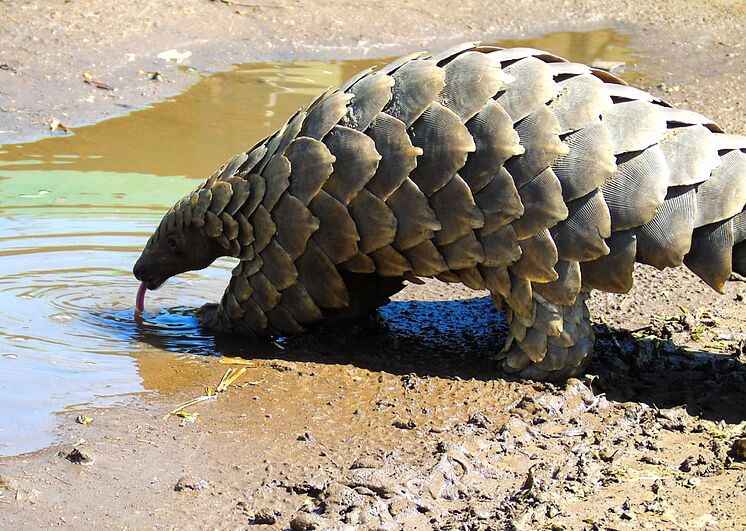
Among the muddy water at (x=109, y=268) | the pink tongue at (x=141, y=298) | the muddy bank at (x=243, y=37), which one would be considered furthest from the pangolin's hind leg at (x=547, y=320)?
the muddy bank at (x=243, y=37)

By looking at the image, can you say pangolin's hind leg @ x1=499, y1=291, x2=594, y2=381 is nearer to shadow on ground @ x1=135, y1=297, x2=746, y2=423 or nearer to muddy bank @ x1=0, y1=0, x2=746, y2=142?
shadow on ground @ x1=135, y1=297, x2=746, y2=423

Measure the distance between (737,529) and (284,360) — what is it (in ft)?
8.73

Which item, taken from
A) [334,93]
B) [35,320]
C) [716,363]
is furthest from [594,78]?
[35,320]

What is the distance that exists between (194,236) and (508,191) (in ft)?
6.62

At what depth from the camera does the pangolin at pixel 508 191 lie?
4.89 meters

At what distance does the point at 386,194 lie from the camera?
16.9 feet

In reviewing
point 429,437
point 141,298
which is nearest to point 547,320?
point 429,437

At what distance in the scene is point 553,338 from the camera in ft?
17.2

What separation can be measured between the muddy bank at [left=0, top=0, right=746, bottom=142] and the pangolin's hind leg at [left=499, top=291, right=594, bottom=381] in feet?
19.2

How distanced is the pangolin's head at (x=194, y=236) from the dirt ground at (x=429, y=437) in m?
0.71

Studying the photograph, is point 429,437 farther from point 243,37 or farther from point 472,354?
point 243,37

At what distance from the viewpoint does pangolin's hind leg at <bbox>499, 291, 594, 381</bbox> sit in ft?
17.0

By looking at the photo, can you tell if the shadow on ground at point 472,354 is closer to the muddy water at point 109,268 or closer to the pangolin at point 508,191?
the muddy water at point 109,268

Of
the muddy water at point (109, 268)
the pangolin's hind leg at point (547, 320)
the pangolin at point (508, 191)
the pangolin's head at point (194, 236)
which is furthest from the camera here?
the pangolin's head at point (194, 236)
